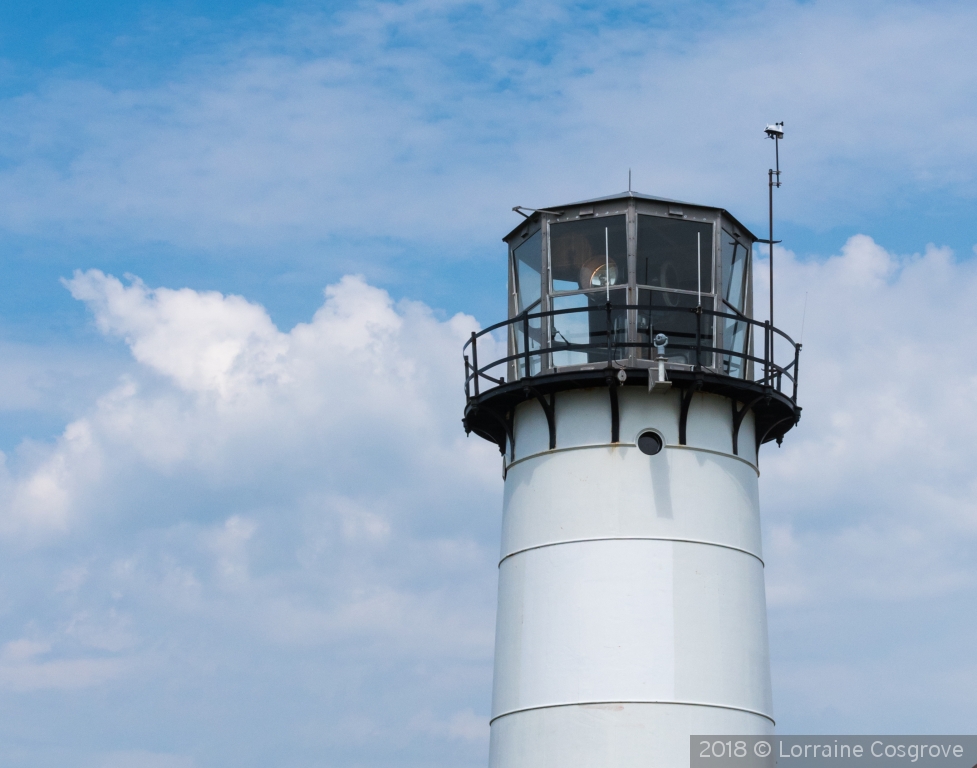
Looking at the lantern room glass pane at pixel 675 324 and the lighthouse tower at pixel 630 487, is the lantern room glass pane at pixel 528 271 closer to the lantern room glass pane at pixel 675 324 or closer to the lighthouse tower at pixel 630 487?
the lighthouse tower at pixel 630 487

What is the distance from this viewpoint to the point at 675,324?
22.0 m

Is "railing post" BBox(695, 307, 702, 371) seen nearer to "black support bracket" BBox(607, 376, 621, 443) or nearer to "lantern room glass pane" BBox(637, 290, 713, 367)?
"lantern room glass pane" BBox(637, 290, 713, 367)

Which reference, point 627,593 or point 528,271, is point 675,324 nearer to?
point 528,271

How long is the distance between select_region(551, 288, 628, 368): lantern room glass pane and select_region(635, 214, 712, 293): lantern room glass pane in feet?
1.96

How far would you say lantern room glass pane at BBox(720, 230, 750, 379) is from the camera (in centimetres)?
2242

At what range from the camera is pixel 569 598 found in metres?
21.0

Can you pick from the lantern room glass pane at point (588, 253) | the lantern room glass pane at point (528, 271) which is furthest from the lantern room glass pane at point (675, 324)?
the lantern room glass pane at point (528, 271)

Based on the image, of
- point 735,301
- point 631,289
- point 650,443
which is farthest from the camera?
point 735,301

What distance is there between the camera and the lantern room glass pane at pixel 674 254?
22.0 m

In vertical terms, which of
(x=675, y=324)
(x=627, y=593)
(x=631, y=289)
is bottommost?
(x=627, y=593)

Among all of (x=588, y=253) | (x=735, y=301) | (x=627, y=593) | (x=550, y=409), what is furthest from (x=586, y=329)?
(x=627, y=593)

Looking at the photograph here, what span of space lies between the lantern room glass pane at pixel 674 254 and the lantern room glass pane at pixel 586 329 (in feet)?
1.96

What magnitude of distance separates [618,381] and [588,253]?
2.29 metres

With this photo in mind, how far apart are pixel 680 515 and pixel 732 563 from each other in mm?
1065
